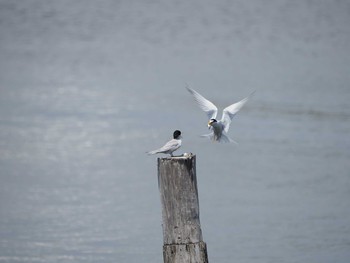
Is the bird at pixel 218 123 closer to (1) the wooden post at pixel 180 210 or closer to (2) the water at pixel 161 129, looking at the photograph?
(2) the water at pixel 161 129

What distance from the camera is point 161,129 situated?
47.4 feet

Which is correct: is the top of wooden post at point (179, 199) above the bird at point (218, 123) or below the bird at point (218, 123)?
below

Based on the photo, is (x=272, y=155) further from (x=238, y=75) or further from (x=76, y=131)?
(x=238, y=75)

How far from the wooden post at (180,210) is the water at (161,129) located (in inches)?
124

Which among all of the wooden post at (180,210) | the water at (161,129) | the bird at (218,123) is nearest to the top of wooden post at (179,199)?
the wooden post at (180,210)

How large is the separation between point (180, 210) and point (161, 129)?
838 cm

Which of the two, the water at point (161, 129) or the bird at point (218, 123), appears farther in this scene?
the water at point (161, 129)

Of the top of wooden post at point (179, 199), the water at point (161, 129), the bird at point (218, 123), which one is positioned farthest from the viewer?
the water at point (161, 129)

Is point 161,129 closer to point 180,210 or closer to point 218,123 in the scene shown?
point 218,123

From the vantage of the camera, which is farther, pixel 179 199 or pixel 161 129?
pixel 161 129

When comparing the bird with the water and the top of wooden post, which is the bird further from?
the top of wooden post

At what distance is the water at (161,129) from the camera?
10.0 metres

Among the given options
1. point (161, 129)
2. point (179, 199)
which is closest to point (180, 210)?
point (179, 199)

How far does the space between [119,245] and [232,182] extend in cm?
271
